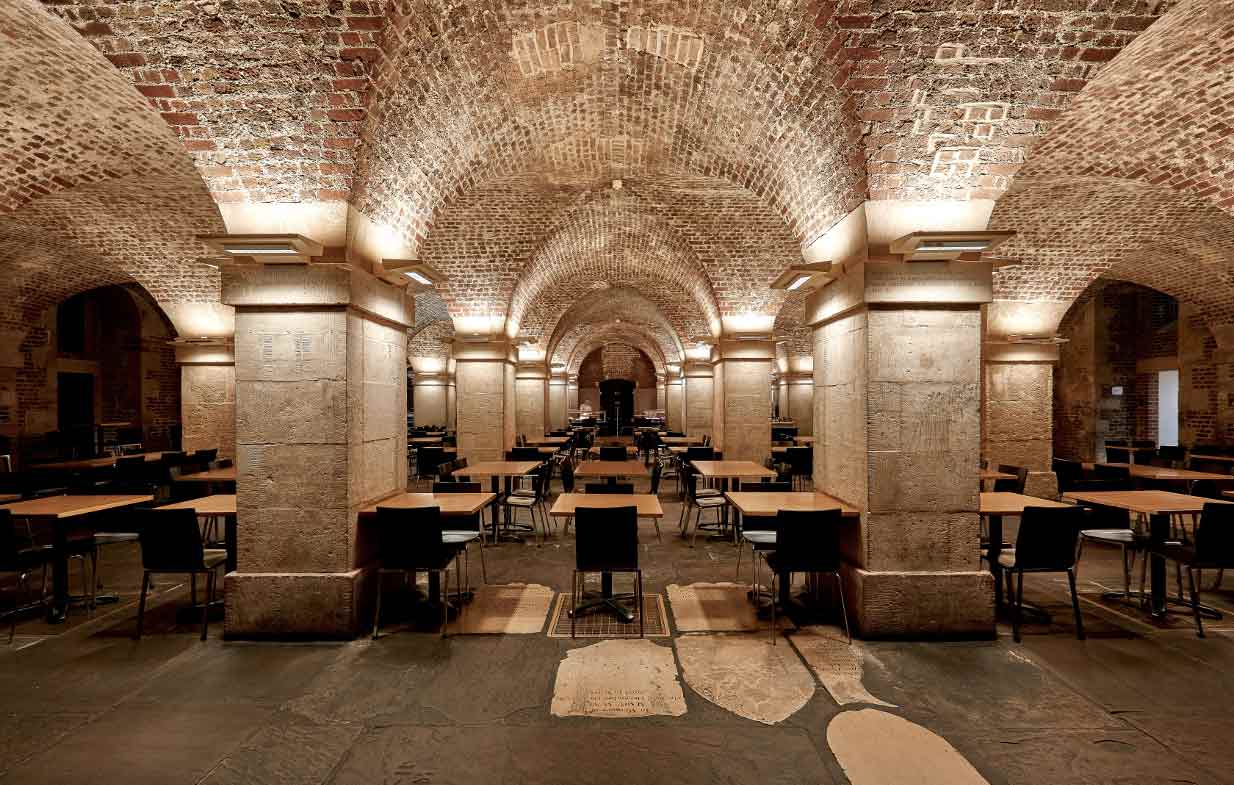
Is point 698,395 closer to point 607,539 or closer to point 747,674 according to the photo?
point 607,539

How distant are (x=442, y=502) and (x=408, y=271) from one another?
2104 millimetres

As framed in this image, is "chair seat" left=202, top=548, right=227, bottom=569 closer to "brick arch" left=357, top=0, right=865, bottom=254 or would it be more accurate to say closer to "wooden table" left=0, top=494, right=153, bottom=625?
"wooden table" left=0, top=494, right=153, bottom=625

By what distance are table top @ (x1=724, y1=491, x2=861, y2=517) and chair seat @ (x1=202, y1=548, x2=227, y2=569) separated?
433cm

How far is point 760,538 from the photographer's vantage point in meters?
5.22

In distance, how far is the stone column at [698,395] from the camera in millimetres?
17844

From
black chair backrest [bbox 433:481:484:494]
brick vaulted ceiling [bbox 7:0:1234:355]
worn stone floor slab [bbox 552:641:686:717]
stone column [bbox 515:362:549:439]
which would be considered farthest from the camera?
stone column [bbox 515:362:549:439]

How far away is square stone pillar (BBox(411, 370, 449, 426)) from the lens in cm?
2236

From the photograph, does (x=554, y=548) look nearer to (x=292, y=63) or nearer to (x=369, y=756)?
(x=369, y=756)

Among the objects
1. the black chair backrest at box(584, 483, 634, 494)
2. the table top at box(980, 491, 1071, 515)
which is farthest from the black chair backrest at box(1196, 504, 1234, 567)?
the black chair backrest at box(584, 483, 634, 494)

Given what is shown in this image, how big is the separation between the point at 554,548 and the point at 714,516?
3050 millimetres

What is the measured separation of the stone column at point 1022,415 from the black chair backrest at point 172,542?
11795 millimetres

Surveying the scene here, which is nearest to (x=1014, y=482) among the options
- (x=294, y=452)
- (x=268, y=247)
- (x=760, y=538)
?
(x=760, y=538)

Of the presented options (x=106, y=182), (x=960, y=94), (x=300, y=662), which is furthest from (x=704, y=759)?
(x=106, y=182)

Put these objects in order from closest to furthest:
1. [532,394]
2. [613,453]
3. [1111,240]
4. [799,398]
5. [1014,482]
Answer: [1014,482] → [1111,240] → [613,453] → [532,394] → [799,398]
